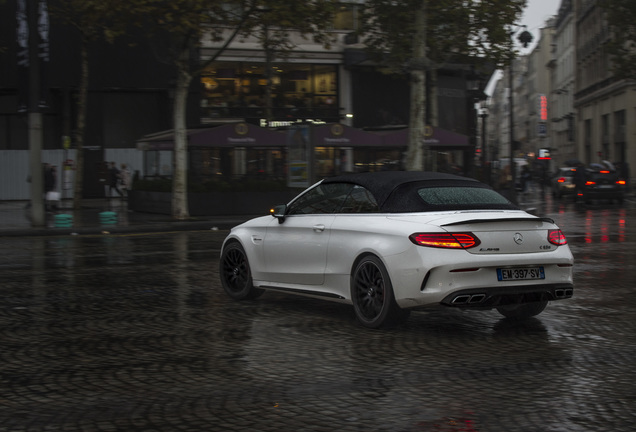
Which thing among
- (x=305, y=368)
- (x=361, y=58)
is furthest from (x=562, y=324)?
(x=361, y=58)

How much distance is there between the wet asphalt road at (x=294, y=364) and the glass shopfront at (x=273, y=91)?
32503 millimetres

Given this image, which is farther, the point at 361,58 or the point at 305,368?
the point at 361,58

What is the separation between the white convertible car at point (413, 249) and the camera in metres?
7.46

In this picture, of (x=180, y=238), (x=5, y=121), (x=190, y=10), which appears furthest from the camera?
(x=5, y=121)

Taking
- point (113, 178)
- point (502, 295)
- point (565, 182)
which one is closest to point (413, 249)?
point (502, 295)

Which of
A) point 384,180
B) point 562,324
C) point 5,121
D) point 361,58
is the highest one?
point 361,58

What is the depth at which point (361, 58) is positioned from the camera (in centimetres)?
4475

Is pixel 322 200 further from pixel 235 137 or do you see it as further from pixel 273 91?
pixel 273 91

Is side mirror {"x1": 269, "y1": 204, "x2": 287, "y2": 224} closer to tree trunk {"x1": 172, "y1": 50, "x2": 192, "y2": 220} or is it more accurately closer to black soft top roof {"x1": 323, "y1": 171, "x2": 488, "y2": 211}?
black soft top roof {"x1": 323, "y1": 171, "x2": 488, "y2": 211}

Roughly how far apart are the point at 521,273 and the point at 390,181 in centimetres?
154

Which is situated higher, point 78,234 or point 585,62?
point 585,62

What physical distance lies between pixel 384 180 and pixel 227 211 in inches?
861

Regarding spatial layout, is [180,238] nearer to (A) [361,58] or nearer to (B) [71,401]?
(B) [71,401]

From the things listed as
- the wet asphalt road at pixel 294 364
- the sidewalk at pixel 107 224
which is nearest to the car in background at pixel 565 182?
the sidewalk at pixel 107 224
